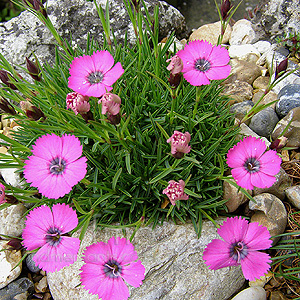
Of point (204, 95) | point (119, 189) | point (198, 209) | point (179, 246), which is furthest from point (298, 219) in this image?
point (119, 189)

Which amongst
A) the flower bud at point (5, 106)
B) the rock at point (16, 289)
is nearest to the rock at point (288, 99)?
the flower bud at point (5, 106)

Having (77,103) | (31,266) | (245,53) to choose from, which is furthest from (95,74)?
(245,53)

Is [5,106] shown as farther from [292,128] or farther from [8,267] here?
[292,128]

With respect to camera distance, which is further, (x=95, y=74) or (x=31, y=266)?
(x=31, y=266)

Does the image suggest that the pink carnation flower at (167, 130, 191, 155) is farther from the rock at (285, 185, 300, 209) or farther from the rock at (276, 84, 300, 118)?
the rock at (276, 84, 300, 118)

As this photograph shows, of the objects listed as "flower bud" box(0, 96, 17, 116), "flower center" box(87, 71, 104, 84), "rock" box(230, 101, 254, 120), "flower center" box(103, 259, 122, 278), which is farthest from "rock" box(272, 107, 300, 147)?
"flower bud" box(0, 96, 17, 116)

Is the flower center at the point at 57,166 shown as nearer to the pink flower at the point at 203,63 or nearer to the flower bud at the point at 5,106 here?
the flower bud at the point at 5,106
